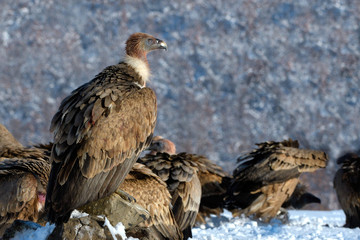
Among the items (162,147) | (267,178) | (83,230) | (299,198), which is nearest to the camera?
(83,230)

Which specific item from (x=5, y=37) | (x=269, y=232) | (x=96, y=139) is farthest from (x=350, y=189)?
(x=5, y=37)

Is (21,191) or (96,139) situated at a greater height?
(96,139)

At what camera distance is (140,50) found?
18.0 feet

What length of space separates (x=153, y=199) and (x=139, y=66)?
116 centimetres

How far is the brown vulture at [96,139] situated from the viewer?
4.16m

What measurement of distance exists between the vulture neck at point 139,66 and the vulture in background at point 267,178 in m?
3.56

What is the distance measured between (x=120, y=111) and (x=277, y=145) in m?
4.73

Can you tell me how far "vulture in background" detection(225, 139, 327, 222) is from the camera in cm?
838

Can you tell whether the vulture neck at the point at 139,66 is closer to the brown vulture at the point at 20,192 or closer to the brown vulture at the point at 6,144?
the brown vulture at the point at 20,192

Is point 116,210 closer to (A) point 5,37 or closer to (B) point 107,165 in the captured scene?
(B) point 107,165

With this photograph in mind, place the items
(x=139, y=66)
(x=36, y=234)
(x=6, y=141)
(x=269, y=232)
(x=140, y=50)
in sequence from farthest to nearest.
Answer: (x=6, y=141)
(x=269, y=232)
(x=140, y=50)
(x=139, y=66)
(x=36, y=234)

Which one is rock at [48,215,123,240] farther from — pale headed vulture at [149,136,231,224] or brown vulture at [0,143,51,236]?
pale headed vulture at [149,136,231,224]

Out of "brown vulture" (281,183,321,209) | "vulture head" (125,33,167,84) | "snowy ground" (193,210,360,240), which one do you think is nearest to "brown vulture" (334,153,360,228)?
"snowy ground" (193,210,360,240)

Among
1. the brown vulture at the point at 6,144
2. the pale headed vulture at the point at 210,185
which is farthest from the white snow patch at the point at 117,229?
the pale headed vulture at the point at 210,185
